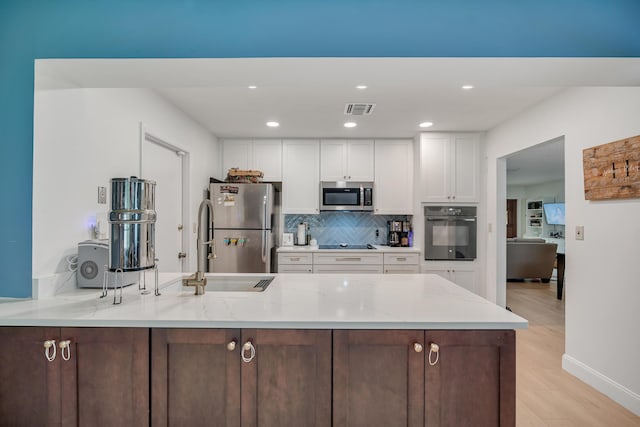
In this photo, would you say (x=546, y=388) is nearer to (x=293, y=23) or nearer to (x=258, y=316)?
(x=258, y=316)

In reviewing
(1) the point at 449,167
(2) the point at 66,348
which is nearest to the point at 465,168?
(1) the point at 449,167

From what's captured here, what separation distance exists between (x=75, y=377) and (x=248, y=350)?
70 cm

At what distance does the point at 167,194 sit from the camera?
3.00 meters

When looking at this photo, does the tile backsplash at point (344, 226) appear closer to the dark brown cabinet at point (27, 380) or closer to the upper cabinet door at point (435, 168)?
the upper cabinet door at point (435, 168)

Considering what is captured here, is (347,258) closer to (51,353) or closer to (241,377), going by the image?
(241,377)

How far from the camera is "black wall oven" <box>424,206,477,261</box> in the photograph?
4062 millimetres

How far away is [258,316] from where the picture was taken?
4.14 feet

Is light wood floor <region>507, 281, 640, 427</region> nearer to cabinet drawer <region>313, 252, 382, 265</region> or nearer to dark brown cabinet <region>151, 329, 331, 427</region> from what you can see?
dark brown cabinet <region>151, 329, 331, 427</region>

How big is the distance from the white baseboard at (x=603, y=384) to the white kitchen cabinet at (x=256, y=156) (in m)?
3.56

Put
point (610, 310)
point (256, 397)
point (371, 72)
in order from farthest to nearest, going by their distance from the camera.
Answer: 1. point (610, 310)
2. point (371, 72)
3. point (256, 397)

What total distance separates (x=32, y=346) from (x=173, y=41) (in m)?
1.45

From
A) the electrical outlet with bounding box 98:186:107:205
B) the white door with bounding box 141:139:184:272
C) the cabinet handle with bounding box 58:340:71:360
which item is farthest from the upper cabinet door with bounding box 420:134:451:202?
the cabinet handle with bounding box 58:340:71:360

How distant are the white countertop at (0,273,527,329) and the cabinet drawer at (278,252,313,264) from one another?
2.25m

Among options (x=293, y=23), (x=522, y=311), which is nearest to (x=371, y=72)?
(x=293, y=23)
